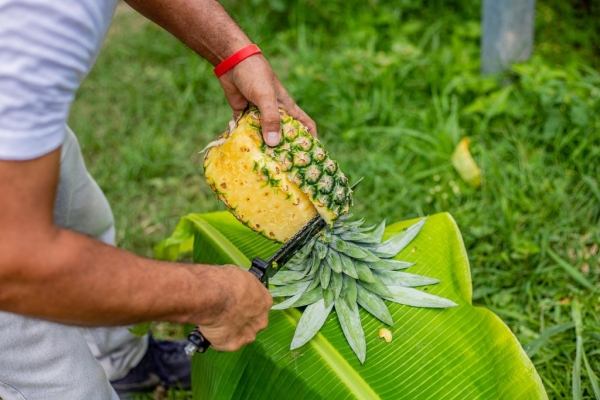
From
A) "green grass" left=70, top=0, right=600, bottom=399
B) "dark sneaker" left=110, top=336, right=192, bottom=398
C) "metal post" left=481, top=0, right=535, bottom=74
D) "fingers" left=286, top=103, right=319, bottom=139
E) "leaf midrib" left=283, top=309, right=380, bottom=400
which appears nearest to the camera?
"leaf midrib" left=283, top=309, right=380, bottom=400

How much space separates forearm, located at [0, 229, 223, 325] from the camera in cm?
124

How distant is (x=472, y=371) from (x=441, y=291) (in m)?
0.36

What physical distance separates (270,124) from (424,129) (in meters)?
2.02

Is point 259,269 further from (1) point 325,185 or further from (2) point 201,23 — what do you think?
(2) point 201,23

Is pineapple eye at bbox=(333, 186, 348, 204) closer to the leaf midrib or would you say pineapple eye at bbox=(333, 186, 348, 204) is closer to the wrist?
the leaf midrib

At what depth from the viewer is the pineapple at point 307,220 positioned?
2023 mm

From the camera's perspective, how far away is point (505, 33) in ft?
12.4

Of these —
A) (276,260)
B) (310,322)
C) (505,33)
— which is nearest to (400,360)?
(310,322)

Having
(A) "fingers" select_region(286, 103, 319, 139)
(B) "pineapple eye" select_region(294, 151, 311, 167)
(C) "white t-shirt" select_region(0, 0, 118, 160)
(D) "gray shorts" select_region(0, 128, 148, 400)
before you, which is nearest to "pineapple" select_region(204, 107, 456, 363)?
(B) "pineapple eye" select_region(294, 151, 311, 167)

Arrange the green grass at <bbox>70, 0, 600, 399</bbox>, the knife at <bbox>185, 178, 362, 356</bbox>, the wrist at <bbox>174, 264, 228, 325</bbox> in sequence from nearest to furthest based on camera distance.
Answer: the wrist at <bbox>174, 264, 228, 325</bbox> < the knife at <bbox>185, 178, 362, 356</bbox> < the green grass at <bbox>70, 0, 600, 399</bbox>

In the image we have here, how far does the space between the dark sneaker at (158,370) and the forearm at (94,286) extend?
1.43m

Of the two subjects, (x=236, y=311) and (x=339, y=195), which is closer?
(x=236, y=311)

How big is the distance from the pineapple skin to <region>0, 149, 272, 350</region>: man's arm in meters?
0.53

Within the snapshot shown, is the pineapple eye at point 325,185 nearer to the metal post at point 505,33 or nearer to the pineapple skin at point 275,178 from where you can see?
the pineapple skin at point 275,178
